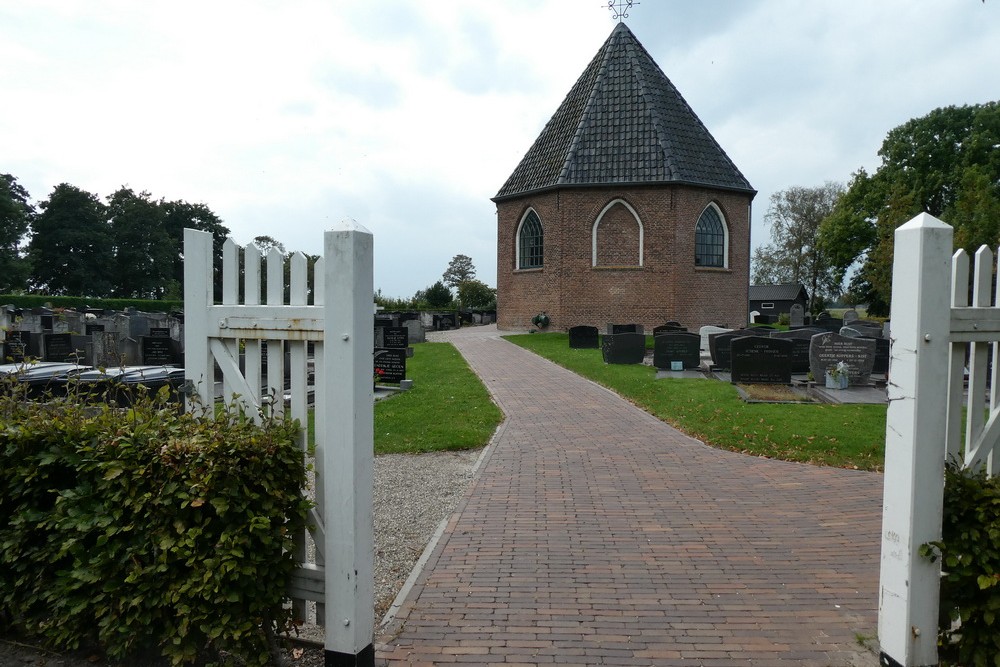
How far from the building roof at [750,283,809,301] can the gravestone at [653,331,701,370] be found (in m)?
53.0

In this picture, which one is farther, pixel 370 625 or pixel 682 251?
pixel 682 251

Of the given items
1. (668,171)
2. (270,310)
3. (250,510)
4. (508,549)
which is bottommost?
(508,549)

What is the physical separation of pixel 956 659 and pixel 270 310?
12.6 feet

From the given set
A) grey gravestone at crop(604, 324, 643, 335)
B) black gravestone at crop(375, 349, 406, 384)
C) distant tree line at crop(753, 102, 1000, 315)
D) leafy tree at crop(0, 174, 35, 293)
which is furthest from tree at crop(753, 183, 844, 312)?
leafy tree at crop(0, 174, 35, 293)

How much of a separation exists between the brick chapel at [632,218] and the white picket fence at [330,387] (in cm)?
2662

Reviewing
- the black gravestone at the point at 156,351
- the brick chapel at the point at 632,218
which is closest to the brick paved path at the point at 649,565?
the black gravestone at the point at 156,351

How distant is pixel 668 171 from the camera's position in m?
28.6

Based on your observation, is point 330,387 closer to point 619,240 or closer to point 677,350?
point 677,350

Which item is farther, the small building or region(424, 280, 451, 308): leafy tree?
the small building

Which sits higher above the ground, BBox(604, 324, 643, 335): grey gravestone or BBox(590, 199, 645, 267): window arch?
BBox(590, 199, 645, 267): window arch

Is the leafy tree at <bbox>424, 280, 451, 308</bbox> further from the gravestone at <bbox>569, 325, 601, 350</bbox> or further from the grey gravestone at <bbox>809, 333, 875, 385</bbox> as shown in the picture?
the grey gravestone at <bbox>809, 333, 875, 385</bbox>

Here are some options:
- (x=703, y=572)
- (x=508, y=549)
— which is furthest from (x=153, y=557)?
(x=703, y=572)

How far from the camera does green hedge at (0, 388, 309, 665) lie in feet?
9.45

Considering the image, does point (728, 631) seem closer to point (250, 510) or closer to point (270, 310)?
point (250, 510)
